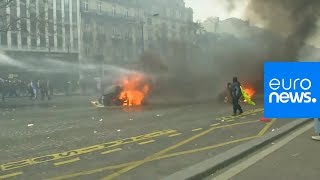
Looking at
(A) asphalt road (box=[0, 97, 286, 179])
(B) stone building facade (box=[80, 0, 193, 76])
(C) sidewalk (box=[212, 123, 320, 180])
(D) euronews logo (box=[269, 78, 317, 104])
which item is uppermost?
(B) stone building facade (box=[80, 0, 193, 76])

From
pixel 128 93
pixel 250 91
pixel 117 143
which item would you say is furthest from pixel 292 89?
pixel 250 91

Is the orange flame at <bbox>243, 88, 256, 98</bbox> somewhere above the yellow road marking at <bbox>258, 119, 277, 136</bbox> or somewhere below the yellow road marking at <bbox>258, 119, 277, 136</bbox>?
above

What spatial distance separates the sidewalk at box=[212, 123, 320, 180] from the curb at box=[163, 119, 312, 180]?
0.52 feet

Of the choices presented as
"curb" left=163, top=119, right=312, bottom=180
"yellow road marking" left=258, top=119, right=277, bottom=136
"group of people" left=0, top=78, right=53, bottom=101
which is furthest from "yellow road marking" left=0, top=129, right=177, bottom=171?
"group of people" left=0, top=78, right=53, bottom=101

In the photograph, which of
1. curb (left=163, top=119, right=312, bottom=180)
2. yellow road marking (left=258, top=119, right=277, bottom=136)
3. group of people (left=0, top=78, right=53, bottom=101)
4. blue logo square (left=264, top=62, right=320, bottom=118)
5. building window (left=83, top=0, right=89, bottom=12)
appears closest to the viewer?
blue logo square (left=264, top=62, right=320, bottom=118)

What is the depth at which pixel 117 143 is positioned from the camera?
932cm

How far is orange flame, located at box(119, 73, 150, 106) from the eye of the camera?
21.1 m

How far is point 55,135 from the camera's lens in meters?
10.8

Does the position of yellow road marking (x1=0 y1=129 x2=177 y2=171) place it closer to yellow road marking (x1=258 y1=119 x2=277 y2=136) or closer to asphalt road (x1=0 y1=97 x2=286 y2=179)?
asphalt road (x1=0 y1=97 x2=286 y2=179)

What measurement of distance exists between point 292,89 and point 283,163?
7.82 feet

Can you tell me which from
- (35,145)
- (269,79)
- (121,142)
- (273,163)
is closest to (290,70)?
(269,79)

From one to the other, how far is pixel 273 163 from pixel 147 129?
16.0ft

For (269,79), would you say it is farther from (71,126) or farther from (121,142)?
(71,126)

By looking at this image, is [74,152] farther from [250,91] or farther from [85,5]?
[85,5]
